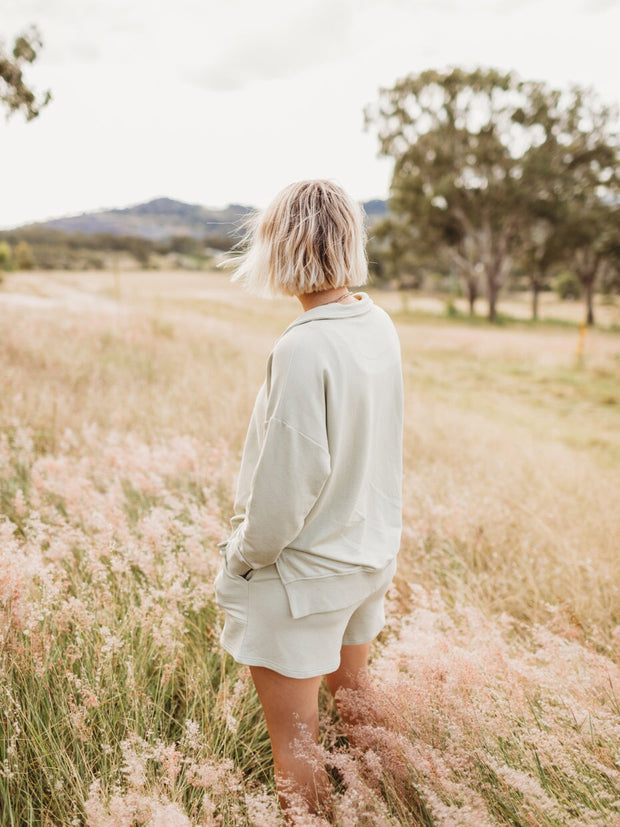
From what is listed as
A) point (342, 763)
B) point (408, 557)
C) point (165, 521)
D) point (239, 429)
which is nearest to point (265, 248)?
point (342, 763)

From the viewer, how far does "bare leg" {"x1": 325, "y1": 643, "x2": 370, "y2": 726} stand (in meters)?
2.03

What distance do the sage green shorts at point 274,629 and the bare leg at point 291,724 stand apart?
0.25 ft

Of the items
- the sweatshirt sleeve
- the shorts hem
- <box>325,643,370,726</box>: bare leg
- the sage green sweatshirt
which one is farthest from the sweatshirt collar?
<box>325,643,370,726</box>: bare leg

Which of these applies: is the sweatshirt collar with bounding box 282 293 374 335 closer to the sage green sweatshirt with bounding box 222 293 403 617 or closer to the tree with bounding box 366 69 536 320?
the sage green sweatshirt with bounding box 222 293 403 617

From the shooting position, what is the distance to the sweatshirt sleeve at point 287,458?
1412 millimetres

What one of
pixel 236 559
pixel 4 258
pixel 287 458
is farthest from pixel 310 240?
pixel 4 258

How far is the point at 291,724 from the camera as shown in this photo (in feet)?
5.60

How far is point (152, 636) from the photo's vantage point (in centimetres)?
249

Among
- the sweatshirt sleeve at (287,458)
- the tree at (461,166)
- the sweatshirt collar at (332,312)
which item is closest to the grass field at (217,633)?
the sweatshirt sleeve at (287,458)

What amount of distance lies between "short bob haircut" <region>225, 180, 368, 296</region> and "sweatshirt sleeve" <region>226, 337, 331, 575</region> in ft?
0.96

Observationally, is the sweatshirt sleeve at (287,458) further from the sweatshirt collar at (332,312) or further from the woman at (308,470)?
the sweatshirt collar at (332,312)

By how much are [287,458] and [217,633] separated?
1.62 m

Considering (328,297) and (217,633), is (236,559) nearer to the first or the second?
(328,297)

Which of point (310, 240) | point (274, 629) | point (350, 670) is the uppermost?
point (310, 240)
